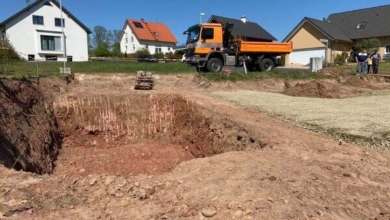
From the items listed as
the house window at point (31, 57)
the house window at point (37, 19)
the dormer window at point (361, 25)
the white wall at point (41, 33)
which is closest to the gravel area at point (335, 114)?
the house window at point (31, 57)

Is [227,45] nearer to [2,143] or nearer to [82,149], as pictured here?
[82,149]

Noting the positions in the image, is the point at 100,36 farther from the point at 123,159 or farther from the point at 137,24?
the point at 123,159

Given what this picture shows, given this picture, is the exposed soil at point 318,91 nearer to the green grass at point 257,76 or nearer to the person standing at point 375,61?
the green grass at point 257,76

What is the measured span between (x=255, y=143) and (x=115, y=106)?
247 inches

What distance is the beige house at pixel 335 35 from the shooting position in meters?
34.9

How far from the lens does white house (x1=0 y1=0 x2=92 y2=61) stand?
34.6m

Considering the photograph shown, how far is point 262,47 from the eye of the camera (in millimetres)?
18391

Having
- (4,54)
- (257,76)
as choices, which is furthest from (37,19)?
(257,76)

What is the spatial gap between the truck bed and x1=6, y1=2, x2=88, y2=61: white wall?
25.1m

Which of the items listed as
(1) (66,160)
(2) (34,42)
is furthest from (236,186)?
(2) (34,42)

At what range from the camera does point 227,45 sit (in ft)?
58.4

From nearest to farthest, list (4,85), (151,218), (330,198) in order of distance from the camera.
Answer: (151,218) < (330,198) < (4,85)

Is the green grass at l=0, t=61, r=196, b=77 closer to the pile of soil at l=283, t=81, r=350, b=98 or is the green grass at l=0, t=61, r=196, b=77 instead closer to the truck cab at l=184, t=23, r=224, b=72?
the truck cab at l=184, t=23, r=224, b=72

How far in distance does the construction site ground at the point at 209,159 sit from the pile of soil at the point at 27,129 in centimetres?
56
